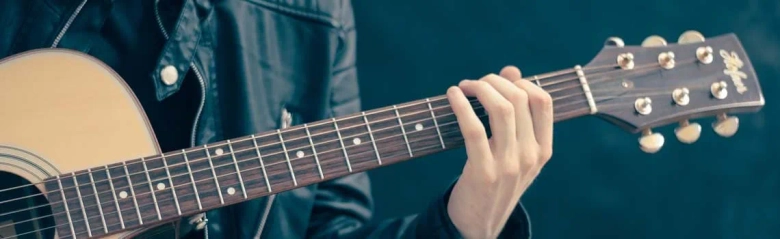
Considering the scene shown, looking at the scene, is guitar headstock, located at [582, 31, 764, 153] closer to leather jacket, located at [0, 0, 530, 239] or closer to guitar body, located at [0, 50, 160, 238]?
leather jacket, located at [0, 0, 530, 239]

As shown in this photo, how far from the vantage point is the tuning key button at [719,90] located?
1190 mm

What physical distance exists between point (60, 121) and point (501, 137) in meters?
0.46

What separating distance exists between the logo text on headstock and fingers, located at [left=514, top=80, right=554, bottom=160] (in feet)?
0.80

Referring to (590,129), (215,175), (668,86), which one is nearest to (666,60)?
(668,86)

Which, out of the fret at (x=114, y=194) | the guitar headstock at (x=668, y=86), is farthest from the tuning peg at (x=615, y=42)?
the fret at (x=114, y=194)

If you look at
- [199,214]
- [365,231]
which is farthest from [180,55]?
[365,231]

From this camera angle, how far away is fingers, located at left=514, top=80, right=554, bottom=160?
110cm

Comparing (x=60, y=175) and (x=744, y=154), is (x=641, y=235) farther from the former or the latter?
(x=60, y=175)

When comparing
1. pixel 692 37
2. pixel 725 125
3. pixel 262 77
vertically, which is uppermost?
pixel 262 77

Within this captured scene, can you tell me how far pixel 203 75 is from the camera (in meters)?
1.23

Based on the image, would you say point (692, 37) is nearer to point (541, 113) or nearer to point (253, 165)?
point (541, 113)

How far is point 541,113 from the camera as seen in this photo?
1.11 metres

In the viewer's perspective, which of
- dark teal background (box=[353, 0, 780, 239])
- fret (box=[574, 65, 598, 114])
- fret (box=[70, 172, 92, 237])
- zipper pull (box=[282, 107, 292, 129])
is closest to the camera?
fret (box=[70, 172, 92, 237])

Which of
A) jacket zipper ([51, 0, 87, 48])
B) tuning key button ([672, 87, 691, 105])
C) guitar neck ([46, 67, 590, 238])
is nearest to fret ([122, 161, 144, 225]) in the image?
guitar neck ([46, 67, 590, 238])
